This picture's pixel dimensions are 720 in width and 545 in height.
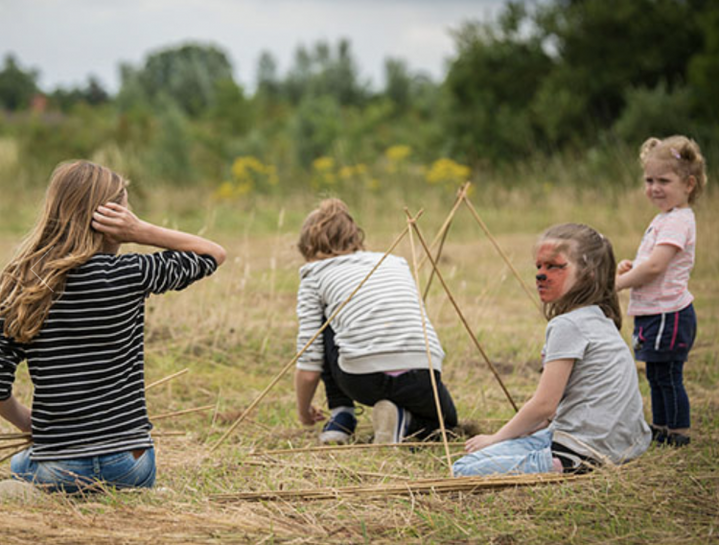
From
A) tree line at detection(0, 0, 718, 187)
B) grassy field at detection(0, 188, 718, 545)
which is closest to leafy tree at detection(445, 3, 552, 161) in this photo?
tree line at detection(0, 0, 718, 187)

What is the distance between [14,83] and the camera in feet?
135

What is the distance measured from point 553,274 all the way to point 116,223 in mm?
1497

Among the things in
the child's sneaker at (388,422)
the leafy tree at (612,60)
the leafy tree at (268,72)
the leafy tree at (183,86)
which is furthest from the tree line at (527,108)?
the leafy tree at (268,72)

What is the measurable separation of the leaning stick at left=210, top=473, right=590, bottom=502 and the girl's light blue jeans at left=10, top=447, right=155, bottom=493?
11.1 inches

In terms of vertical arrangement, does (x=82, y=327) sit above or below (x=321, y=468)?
above

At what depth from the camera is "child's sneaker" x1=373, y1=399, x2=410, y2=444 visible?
11.3 feet

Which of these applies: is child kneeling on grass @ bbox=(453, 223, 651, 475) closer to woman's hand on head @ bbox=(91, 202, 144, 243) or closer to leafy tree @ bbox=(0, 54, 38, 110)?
woman's hand on head @ bbox=(91, 202, 144, 243)

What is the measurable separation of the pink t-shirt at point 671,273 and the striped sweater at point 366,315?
0.90m

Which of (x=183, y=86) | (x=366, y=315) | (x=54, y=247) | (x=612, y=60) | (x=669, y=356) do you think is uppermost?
(x=183, y=86)

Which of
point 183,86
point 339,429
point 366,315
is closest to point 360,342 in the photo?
point 366,315

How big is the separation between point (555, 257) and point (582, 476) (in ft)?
2.48

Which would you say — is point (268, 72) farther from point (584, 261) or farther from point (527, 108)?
point (584, 261)

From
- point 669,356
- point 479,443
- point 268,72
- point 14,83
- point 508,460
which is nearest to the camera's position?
point 508,460

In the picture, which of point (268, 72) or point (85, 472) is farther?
point (268, 72)
